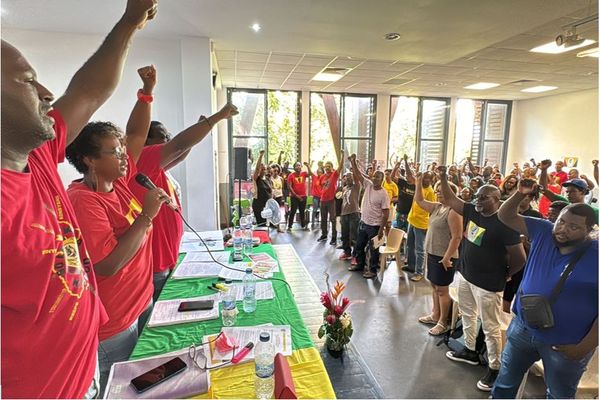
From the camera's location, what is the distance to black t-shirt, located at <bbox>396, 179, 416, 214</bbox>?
16.5 feet

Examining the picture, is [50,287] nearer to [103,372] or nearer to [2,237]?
[2,237]

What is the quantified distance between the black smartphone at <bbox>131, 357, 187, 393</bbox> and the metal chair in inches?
140

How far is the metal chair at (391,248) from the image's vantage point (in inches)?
171

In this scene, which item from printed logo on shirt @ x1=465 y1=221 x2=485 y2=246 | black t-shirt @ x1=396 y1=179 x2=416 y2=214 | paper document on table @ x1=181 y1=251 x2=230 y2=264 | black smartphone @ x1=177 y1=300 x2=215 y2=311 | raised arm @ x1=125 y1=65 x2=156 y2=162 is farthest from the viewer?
black t-shirt @ x1=396 y1=179 x2=416 y2=214

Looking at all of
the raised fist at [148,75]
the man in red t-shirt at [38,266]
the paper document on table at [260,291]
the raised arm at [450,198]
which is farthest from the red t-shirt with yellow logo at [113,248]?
the raised arm at [450,198]

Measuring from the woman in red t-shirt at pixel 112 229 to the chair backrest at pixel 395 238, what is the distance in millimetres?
3666

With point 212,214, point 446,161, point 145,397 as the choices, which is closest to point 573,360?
point 145,397

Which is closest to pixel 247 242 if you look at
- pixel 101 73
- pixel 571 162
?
pixel 101 73

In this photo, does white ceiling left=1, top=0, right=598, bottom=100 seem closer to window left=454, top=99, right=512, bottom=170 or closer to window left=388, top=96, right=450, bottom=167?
window left=388, top=96, right=450, bottom=167

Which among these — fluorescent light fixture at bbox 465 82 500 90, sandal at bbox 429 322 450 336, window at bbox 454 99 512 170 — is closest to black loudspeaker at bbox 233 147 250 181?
sandal at bbox 429 322 450 336

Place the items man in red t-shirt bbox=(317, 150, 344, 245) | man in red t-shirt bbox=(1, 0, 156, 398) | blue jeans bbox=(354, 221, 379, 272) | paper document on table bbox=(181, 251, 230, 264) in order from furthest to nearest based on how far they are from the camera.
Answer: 1. man in red t-shirt bbox=(317, 150, 344, 245)
2. blue jeans bbox=(354, 221, 379, 272)
3. paper document on table bbox=(181, 251, 230, 264)
4. man in red t-shirt bbox=(1, 0, 156, 398)

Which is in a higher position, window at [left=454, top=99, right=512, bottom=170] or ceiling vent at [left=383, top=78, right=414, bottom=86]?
ceiling vent at [left=383, top=78, right=414, bottom=86]

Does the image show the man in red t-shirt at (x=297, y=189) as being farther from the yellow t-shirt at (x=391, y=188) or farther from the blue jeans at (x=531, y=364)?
the blue jeans at (x=531, y=364)

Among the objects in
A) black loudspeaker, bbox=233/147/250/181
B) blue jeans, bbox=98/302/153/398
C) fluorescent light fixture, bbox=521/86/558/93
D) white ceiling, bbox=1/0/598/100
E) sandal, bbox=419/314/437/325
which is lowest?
sandal, bbox=419/314/437/325
